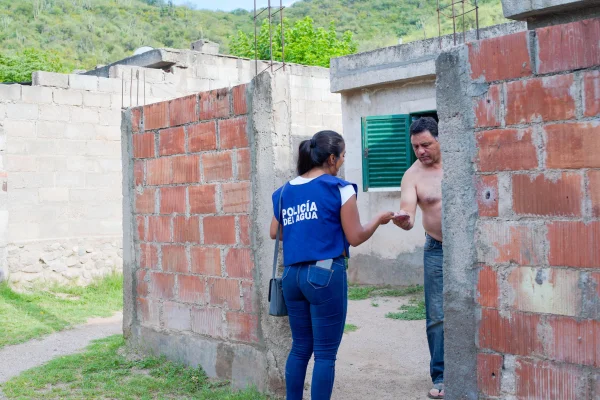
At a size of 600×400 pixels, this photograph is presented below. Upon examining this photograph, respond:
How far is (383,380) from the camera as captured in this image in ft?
16.4

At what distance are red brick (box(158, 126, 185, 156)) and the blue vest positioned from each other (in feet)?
6.15

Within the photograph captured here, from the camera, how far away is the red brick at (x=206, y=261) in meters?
4.86

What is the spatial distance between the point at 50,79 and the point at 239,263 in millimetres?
6086

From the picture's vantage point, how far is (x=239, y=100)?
4.67m

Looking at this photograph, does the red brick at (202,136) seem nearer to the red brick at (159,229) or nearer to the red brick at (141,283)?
the red brick at (159,229)

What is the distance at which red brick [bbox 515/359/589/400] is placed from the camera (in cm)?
288

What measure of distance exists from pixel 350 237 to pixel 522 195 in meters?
0.94

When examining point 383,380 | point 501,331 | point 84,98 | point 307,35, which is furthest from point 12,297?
point 307,35

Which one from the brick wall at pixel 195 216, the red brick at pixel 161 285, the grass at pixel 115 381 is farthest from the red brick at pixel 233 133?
the grass at pixel 115 381

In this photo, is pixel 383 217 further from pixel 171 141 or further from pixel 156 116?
pixel 156 116

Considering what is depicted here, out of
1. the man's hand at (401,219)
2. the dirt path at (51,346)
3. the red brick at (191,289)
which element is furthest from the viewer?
the dirt path at (51,346)

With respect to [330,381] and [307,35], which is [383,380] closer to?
[330,381]

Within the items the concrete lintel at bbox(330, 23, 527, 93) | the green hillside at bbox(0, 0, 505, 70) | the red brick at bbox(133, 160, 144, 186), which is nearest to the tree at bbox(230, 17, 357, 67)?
the green hillside at bbox(0, 0, 505, 70)

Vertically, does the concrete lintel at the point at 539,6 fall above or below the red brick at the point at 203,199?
above
